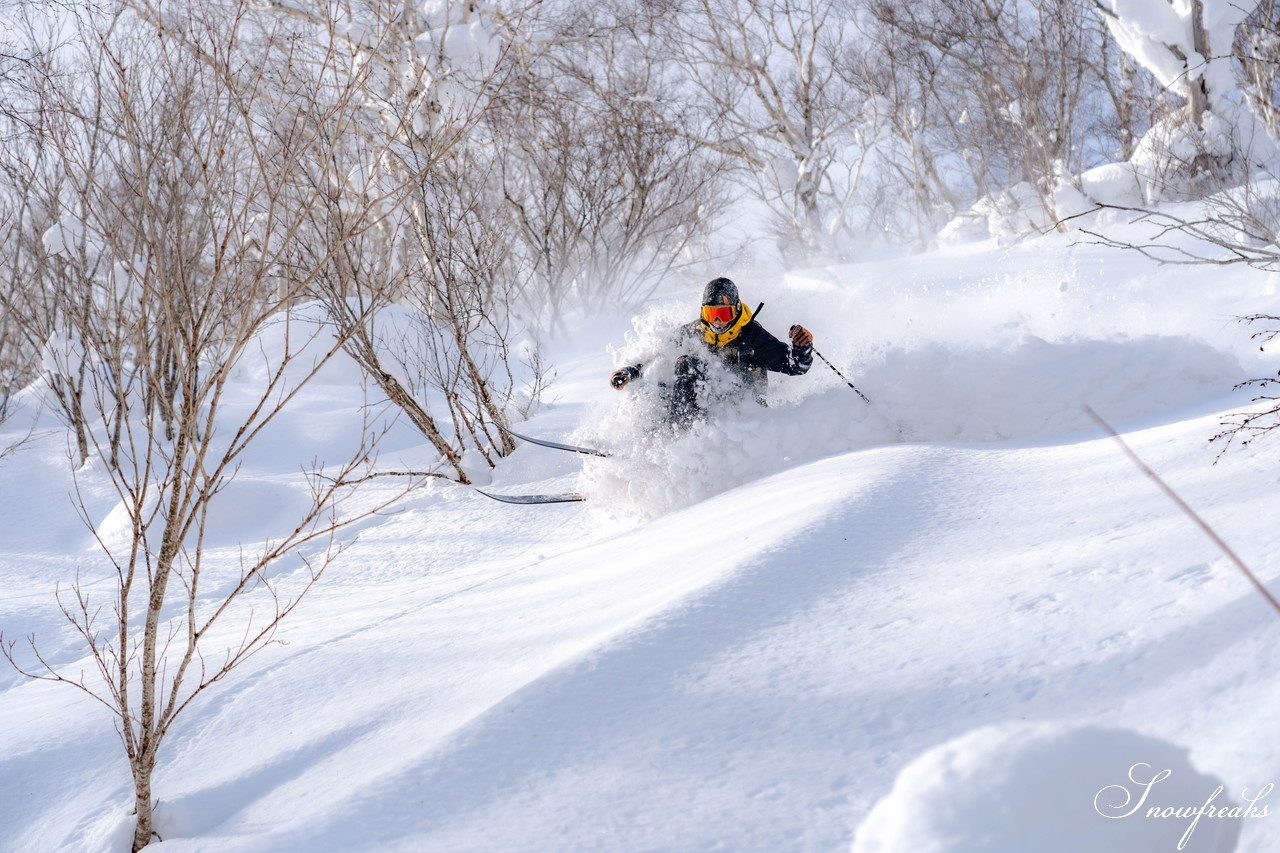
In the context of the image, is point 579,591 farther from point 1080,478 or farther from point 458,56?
point 458,56

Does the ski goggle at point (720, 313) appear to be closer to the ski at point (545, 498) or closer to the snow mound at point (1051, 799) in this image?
the ski at point (545, 498)

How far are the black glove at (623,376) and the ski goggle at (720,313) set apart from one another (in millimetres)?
558

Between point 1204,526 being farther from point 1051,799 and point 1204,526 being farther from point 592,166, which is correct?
point 592,166

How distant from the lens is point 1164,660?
1.65m

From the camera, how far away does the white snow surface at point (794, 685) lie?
144cm

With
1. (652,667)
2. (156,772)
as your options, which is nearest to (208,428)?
(156,772)

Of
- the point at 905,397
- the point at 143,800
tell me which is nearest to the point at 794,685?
the point at 143,800

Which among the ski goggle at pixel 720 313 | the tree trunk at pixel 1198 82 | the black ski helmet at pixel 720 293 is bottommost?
the ski goggle at pixel 720 313

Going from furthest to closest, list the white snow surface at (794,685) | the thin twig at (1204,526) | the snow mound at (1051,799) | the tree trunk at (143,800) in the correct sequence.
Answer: the tree trunk at (143,800), the thin twig at (1204,526), the white snow surface at (794,685), the snow mound at (1051,799)

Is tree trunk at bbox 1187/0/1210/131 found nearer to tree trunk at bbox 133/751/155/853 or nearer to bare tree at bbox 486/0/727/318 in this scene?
bare tree at bbox 486/0/727/318

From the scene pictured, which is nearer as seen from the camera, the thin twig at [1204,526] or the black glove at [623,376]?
the thin twig at [1204,526]

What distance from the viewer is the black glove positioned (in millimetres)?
5066

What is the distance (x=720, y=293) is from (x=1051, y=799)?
3.93 meters

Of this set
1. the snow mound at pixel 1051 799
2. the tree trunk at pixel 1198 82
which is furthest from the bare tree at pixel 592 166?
the snow mound at pixel 1051 799
